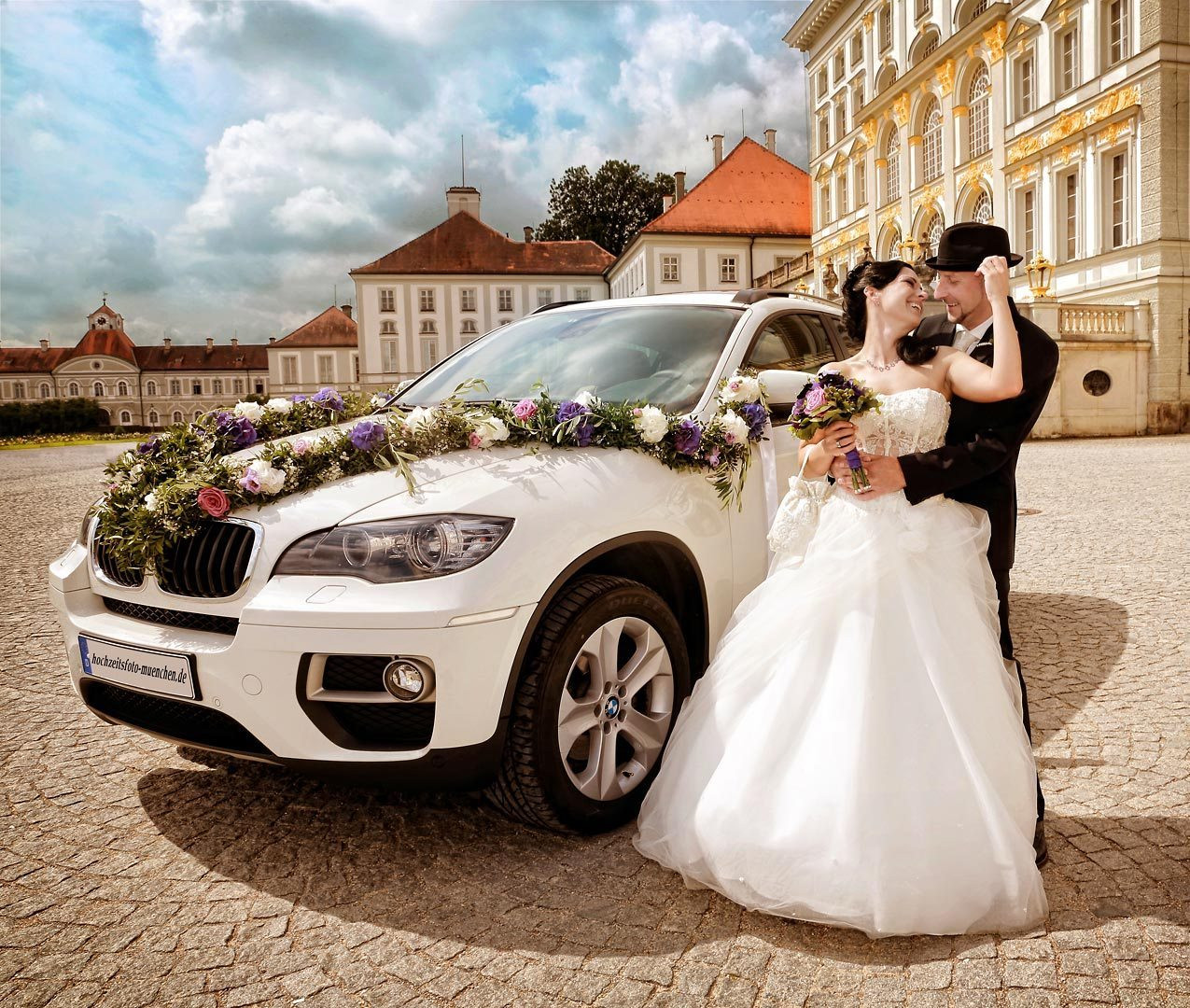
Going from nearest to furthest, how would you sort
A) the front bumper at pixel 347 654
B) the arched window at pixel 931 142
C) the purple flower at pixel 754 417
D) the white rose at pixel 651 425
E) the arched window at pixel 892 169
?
the front bumper at pixel 347 654 < the white rose at pixel 651 425 < the purple flower at pixel 754 417 < the arched window at pixel 931 142 < the arched window at pixel 892 169

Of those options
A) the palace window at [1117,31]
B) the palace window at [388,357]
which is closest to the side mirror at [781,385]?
the palace window at [1117,31]

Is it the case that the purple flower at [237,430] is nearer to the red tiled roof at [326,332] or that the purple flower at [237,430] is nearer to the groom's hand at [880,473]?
the groom's hand at [880,473]

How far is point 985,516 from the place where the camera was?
3.11 meters

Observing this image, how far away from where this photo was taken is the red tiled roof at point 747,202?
58.8m

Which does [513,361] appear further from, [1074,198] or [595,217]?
[595,217]

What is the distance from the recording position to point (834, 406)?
9.70 ft

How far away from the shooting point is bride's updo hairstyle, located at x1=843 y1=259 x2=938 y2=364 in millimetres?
3068

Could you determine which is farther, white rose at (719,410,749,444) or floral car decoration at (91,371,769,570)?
white rose at (719,410,749,444)

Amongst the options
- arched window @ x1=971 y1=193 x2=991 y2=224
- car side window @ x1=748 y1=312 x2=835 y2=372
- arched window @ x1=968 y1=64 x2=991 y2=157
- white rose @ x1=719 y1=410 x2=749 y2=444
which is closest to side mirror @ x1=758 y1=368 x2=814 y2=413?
white rose @ x1=719 y1=410 x2=749 y2=444

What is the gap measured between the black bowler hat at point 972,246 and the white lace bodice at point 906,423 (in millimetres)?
400

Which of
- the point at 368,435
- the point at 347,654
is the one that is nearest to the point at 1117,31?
the point at 368,435

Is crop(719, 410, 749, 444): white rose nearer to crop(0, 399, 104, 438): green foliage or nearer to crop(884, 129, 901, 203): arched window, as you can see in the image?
crop(884, 129, 901, 203): arched window

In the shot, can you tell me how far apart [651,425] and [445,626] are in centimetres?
110

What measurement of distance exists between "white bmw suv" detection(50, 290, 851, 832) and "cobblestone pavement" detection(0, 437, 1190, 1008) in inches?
15.0
